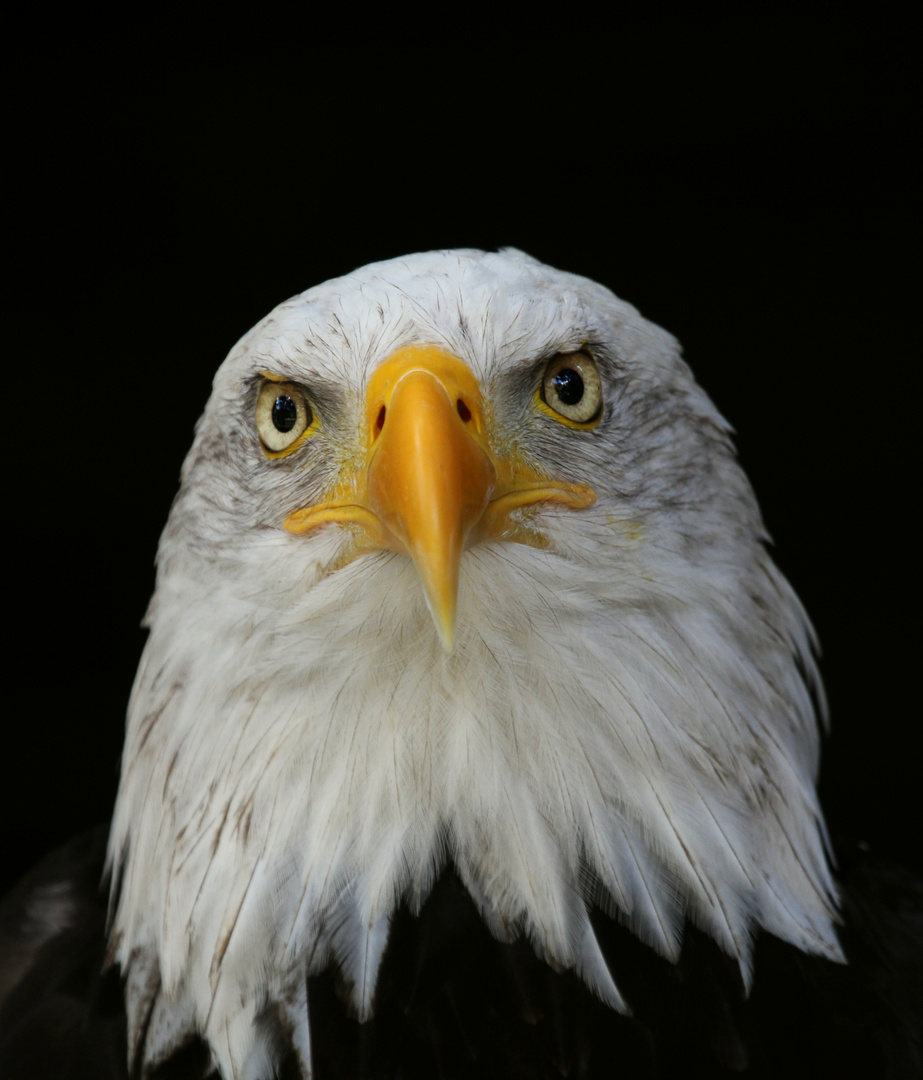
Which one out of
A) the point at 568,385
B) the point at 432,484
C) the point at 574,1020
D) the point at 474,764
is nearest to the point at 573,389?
the point at 568,385

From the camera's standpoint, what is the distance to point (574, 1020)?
62.6 inches

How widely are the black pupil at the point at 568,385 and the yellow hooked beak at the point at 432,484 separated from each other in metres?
0.12

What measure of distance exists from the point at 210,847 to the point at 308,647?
11.2 inches

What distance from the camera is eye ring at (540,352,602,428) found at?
65.4 inches

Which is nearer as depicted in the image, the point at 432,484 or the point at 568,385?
the point at 432,484

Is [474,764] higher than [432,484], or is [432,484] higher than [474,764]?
[432,484]

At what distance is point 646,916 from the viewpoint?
1.62 m

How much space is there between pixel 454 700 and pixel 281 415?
426mm

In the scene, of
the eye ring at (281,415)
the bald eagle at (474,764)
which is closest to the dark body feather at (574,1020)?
the bald eagle at (474,764)

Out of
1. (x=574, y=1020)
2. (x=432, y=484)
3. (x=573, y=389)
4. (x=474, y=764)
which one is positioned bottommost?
(x=574, y=1020)

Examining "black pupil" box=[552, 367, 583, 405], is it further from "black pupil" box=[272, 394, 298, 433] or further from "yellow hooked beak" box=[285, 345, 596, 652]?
"black pupil" box=[272, 394, 298, 433]

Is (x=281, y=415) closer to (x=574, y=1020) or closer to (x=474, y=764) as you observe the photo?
(x=474, y=764)

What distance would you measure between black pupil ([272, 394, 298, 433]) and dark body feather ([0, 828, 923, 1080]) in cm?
60

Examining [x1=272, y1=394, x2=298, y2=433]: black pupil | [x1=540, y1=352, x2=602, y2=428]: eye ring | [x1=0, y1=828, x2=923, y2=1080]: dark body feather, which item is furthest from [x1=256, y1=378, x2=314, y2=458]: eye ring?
[x1=0, y1=828, x2=923, y2=1080]: dark body feather
